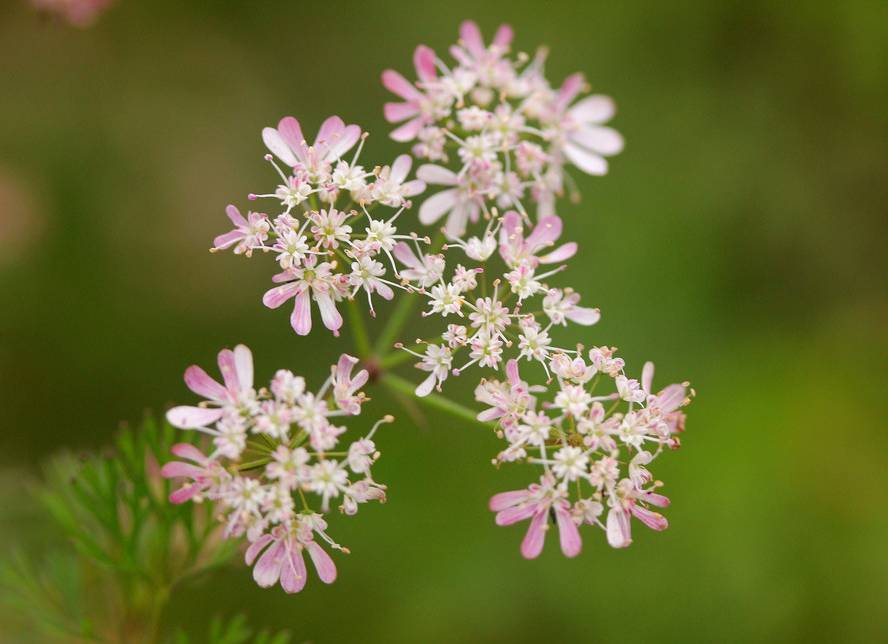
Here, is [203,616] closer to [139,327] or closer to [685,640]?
[139,327]

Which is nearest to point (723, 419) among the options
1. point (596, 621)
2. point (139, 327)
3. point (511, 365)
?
point (596, 621)

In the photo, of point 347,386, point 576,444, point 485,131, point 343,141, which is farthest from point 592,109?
point 347,386

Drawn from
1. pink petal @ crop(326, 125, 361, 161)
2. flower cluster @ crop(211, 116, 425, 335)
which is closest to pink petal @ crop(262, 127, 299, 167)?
flower cluster @ crop(211, 116, 425, 335)

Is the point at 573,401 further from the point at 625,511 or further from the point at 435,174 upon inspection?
the point at 435,174

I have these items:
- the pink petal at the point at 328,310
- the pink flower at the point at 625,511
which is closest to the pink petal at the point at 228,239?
the pink petal at the point at 328,310

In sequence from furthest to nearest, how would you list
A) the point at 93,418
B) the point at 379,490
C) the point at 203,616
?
the point at 93,418, the point at 203,616, the point at 379,490

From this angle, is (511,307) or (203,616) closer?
(511,307)
